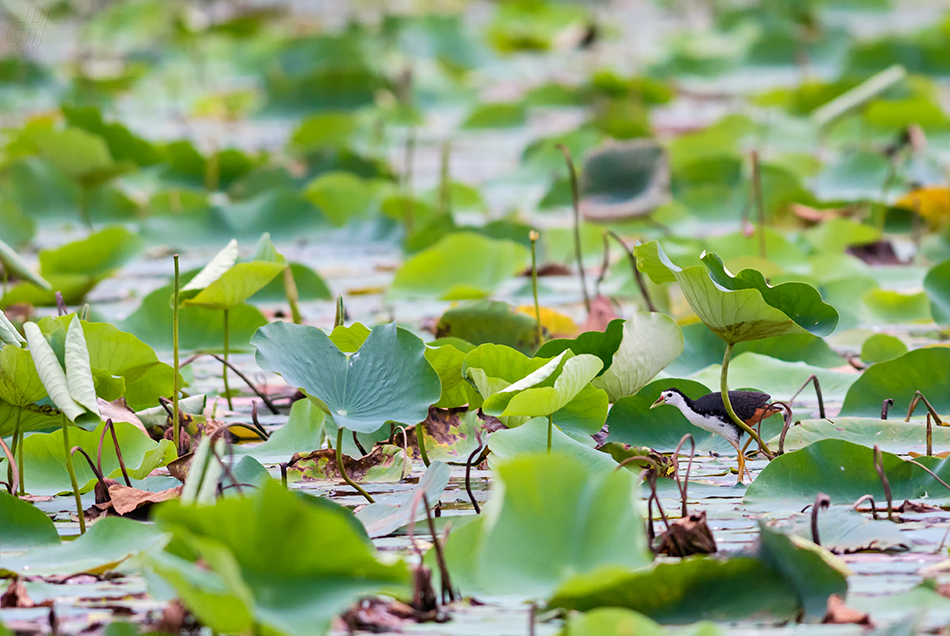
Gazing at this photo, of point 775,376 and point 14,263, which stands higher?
Result: point 14,263

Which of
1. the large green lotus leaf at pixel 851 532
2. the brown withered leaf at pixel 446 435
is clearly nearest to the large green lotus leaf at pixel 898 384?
the large green lotus leaf at pixel 851 532

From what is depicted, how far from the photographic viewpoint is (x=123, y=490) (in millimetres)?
1395

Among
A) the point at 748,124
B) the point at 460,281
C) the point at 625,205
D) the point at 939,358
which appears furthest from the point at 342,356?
the point at 748,124

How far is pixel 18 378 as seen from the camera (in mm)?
1361

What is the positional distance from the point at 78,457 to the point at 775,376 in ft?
3.10

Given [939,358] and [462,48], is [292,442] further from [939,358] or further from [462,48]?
[462,48]

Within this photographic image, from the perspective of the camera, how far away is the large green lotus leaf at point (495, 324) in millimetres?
1947

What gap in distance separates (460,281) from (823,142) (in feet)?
6.74

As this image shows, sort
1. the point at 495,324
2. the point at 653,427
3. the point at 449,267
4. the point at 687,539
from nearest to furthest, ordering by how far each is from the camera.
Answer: the point at 687,539 → the point at 653,427 → the point at 495,324 → the point at 449,267

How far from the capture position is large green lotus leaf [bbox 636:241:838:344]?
142 centimetres

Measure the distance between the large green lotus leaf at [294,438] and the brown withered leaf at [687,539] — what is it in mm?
540

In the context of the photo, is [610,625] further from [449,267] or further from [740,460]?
[449,267]

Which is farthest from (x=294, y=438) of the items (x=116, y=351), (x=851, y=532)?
(x=851, y=532)

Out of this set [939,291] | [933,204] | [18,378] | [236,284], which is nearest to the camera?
[18,378]
